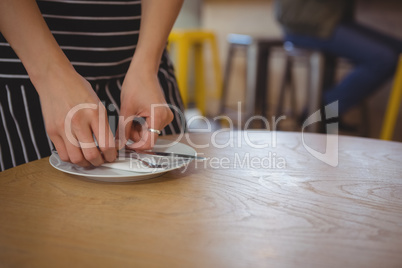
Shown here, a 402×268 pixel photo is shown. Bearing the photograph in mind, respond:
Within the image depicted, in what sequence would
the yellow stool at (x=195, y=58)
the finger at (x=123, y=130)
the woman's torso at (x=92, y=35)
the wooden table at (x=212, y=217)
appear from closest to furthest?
the wooden table at (x=212, y=217) → the finger at (x=123, y=130) → the woman's torso at (x=92, y=35) → the yellow stool at (x=195, y=58)

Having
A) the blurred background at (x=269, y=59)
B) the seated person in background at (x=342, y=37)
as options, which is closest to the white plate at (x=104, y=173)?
the seated person in background at (x=342, y=37)

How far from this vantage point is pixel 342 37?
100.0 inches

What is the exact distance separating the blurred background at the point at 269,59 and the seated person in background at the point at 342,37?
39 cm

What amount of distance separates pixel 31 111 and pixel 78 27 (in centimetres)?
22

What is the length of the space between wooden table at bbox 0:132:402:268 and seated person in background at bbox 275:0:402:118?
74.0 inches

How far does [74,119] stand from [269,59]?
9.77 feet

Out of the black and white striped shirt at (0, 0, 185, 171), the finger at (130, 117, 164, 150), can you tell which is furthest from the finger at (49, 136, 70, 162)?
the black and white striped shirt at (0, 0, 185, 171)

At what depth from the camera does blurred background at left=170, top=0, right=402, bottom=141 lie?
319 cm

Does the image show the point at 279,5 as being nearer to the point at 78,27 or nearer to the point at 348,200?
the point at 78,27

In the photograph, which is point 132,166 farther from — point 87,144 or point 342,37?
point 342,37

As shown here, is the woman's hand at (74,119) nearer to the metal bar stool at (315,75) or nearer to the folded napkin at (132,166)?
the folded napkin at (132,166)

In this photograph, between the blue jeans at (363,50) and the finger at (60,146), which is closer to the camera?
the finger at (60,146)

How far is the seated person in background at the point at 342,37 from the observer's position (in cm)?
249

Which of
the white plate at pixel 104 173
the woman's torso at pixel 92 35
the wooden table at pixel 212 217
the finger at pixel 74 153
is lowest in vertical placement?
the wooden table at pixel 212 217
